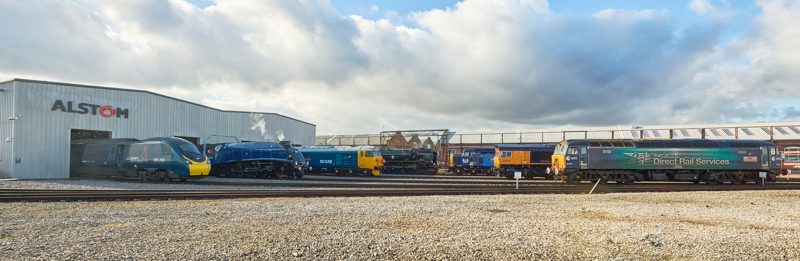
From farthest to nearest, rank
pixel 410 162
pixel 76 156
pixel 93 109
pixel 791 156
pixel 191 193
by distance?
pixel 791 156 → pixel 410 162 → pixel 93 109 → pixel 76 156 → pixel 191 193

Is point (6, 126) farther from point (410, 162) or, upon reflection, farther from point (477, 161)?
point (477, 161)

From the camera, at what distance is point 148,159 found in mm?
22219

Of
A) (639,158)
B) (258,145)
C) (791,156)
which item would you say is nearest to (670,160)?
(639,158)

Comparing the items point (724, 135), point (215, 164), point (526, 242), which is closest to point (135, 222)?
point (526, 242)

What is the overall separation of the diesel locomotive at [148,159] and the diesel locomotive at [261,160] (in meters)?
4.42

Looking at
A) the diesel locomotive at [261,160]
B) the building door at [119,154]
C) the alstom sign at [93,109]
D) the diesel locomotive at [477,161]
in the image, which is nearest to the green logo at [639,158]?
the diesel locomotive at [477,161]

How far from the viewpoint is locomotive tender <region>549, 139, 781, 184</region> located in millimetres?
23656

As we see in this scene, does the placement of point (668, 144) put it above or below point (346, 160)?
above

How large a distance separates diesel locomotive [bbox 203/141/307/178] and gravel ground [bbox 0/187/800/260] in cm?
1420

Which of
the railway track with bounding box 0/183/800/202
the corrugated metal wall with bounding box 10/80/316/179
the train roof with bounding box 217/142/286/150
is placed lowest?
the railway track with bounding box 0/183/800/202

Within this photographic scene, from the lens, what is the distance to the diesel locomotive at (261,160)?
2727 cm

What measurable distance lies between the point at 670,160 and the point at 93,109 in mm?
33733

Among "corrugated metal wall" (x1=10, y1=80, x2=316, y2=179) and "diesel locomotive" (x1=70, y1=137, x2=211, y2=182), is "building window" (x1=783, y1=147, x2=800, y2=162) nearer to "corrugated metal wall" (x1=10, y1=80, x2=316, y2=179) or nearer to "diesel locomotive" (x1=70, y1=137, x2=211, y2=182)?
"diesel locomotive" (x1=70, y1=137, x2=211, y2=182)

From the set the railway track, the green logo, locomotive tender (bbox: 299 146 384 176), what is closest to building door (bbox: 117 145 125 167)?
the railway track
